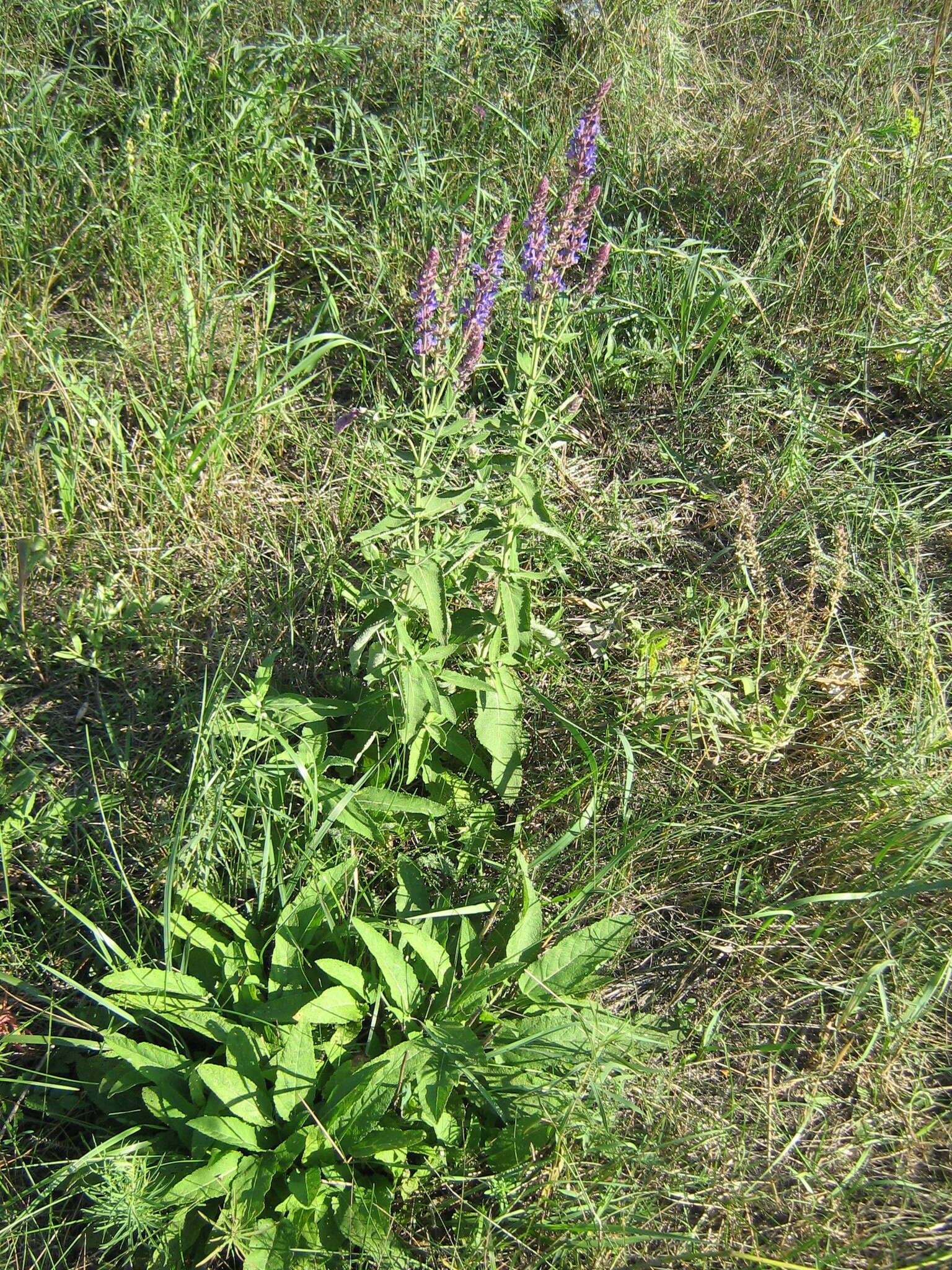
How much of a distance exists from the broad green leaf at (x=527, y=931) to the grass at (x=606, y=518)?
0.72 ft

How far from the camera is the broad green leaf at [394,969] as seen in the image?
6.64 ft

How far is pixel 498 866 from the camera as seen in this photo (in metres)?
2.41

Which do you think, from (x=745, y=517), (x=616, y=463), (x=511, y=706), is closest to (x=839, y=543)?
(x=745, y=517)

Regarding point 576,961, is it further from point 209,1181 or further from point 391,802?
point 209,1181

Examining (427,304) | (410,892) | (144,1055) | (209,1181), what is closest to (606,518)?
(427,304)

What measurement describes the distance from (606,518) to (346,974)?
1696 millimetres

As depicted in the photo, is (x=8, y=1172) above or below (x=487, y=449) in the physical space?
below

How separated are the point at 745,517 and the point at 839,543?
11.9 inches

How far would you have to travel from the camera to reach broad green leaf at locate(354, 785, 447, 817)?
233 cm

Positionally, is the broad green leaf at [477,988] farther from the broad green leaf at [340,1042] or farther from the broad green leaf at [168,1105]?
the broad green leaf at [168,1105]

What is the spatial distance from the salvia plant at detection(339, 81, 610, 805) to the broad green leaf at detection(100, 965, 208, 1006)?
2.13ft

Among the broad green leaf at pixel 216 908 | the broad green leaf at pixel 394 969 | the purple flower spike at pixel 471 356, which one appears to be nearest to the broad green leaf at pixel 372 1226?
the broad green leaf at pixel 394 969

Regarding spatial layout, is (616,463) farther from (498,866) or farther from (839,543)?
(498,866)

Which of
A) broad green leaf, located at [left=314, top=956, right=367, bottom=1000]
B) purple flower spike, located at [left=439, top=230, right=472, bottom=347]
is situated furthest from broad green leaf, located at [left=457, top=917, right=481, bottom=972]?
purple flower spike, located at [left=439, top=230, right=472, bottom=347]
